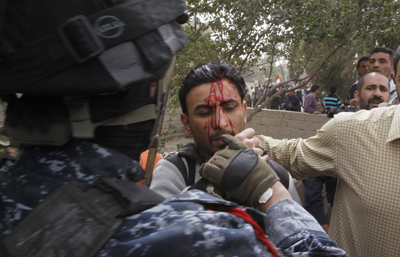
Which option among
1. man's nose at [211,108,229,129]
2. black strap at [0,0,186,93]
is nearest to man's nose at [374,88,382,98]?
man's nose at [211,108,229,129]

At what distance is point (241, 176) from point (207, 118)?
71cm

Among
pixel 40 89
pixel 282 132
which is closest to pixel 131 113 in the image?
pixel 40 89

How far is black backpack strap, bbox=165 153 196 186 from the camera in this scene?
62.6 inches

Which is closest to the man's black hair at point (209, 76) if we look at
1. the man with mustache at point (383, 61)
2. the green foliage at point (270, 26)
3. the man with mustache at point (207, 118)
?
the man with mustache at point (207, 118)

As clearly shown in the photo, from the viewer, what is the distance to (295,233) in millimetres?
894

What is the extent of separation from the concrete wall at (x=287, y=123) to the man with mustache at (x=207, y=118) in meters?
6.91

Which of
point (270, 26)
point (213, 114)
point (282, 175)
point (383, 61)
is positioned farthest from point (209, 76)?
point (383, 61)

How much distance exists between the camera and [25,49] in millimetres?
663

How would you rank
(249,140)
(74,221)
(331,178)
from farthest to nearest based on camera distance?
(331,178), (249,140), (74,221)

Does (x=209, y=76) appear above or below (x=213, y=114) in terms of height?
above

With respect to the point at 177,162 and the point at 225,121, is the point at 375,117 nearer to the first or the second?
the point at 225,121

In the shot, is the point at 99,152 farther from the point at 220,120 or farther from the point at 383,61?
the point at 383,61

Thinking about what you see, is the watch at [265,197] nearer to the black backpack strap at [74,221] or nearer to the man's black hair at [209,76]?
the black backpack strap at [74,221]

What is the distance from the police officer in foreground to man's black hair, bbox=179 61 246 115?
938mm
